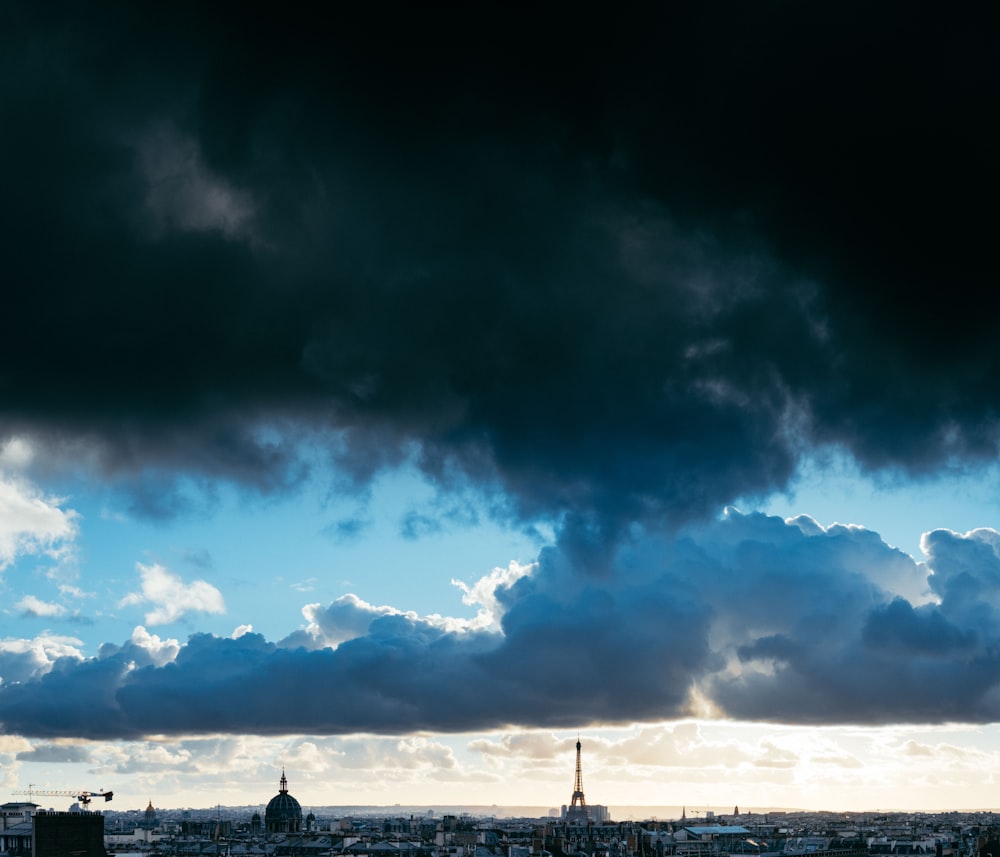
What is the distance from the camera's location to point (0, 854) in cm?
19875

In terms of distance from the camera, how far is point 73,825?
169125 millimetres

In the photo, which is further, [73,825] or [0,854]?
[0,854]

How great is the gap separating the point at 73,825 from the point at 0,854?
119 feet
